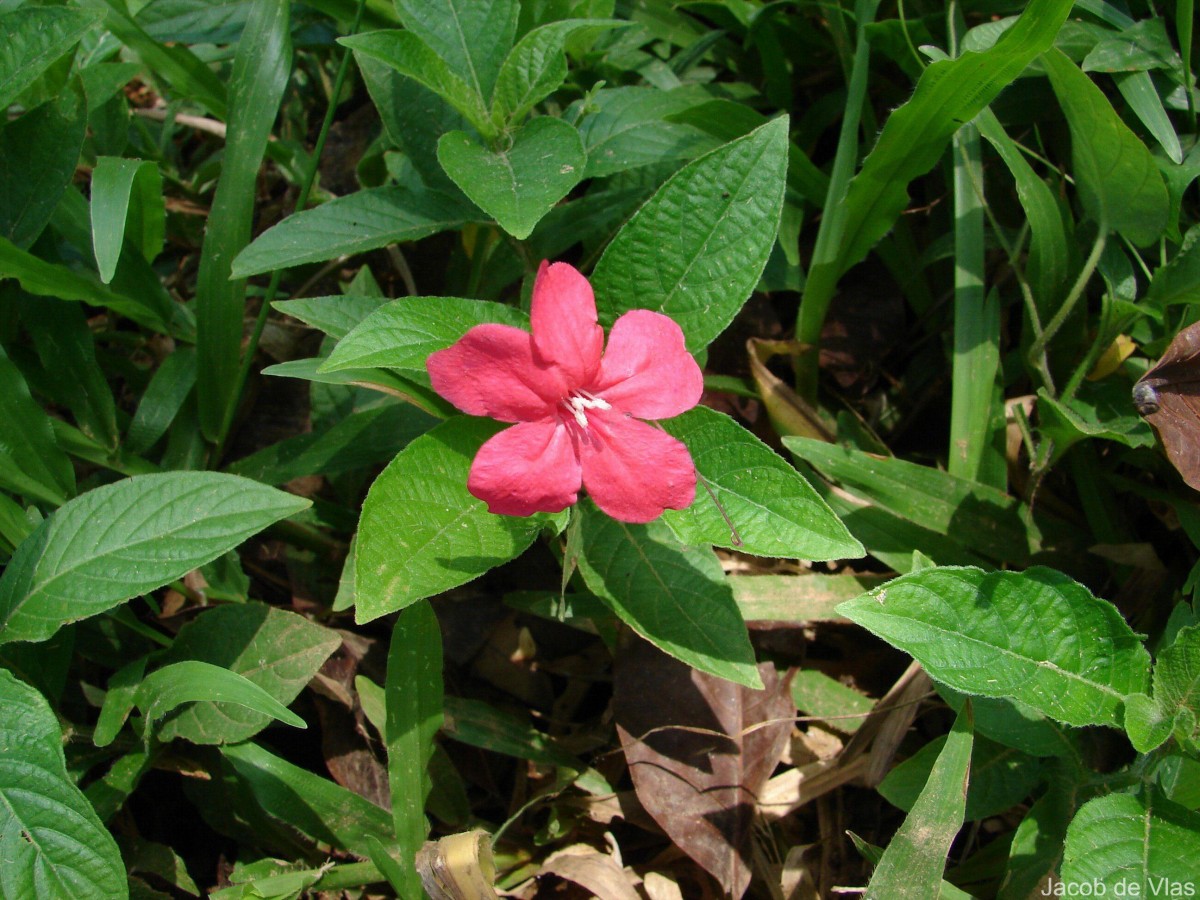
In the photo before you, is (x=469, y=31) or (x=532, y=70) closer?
(x=532, y=70)

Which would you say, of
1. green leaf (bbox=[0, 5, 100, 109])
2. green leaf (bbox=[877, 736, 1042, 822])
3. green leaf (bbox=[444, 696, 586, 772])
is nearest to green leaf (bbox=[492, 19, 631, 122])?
green leaf (bbox=[0, 5, 100, 109])

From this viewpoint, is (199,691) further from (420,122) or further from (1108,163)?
(1108,163)

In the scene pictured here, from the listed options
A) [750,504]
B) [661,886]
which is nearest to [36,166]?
[750,504]

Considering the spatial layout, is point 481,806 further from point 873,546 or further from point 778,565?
point 873,546

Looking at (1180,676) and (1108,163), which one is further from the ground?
(1108,163)

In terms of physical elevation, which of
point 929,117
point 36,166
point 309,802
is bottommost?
point 309,802

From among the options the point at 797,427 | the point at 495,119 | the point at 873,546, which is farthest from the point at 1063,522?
the point at 495,119
